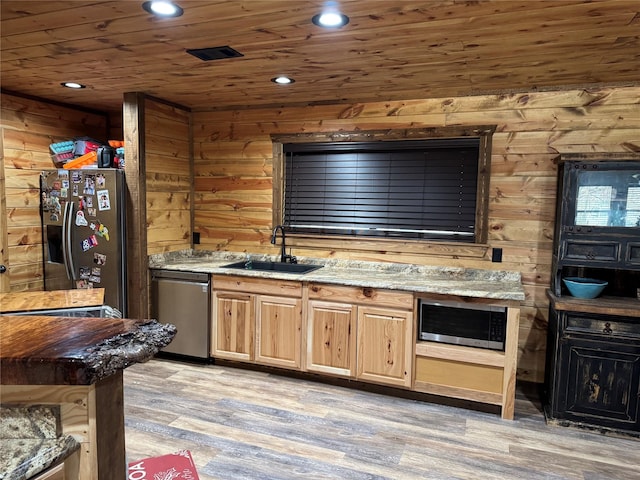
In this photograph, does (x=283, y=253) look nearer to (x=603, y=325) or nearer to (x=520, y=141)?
(x=520, y=141)

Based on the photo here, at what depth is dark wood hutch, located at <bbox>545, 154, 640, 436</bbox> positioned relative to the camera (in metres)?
2.75

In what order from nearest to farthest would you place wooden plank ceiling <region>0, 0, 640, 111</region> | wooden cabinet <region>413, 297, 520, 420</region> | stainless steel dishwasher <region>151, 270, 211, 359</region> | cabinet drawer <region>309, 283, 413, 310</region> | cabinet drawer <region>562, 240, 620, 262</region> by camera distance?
wooden plank ceiling <region>0, 0, 640, 111</region>
cabinet drawer <region>562, 240, 620, 262</region>
wooden cabinet <region>413, 297, 520, 420</region>
cabinet drawer <region>309, 283, 413, 310</region>
stainless steel dishwasher <region>151, 270, 211, 359</region>

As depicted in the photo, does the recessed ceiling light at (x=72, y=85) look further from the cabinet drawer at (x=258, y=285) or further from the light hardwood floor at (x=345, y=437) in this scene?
the light hardwood floor at (x=345, y=437)

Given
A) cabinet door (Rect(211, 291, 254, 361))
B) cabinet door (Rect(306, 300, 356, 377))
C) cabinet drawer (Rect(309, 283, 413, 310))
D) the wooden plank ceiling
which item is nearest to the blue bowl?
cabinet drawer (Rect(309, 283, 413, 310))

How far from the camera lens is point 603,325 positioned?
2.77 metres

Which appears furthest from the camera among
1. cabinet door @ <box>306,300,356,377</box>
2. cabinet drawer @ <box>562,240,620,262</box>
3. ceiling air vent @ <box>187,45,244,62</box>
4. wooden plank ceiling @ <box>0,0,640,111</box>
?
cabinet door @ <box>306,300,356,377</box>

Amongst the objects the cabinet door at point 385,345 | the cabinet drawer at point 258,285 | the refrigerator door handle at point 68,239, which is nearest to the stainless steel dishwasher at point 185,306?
the cabinet drawer at point 258,285

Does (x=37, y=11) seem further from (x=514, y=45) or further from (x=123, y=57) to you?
(x=514, y=45)

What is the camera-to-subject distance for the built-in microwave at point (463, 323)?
9.83 ft

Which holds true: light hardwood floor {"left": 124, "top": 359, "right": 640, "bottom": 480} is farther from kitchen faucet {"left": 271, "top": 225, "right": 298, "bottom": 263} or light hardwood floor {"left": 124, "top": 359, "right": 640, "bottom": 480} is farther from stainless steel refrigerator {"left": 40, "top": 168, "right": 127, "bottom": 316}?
kitchen faucet {"left": 271, "top": 225, "right": 298, "bottom": 263}

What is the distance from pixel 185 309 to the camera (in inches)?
152

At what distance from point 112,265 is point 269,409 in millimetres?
1864

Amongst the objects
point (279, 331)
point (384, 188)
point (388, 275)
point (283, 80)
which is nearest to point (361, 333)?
point (388, 275)

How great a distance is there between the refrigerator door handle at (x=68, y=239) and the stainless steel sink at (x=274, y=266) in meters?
1.33
